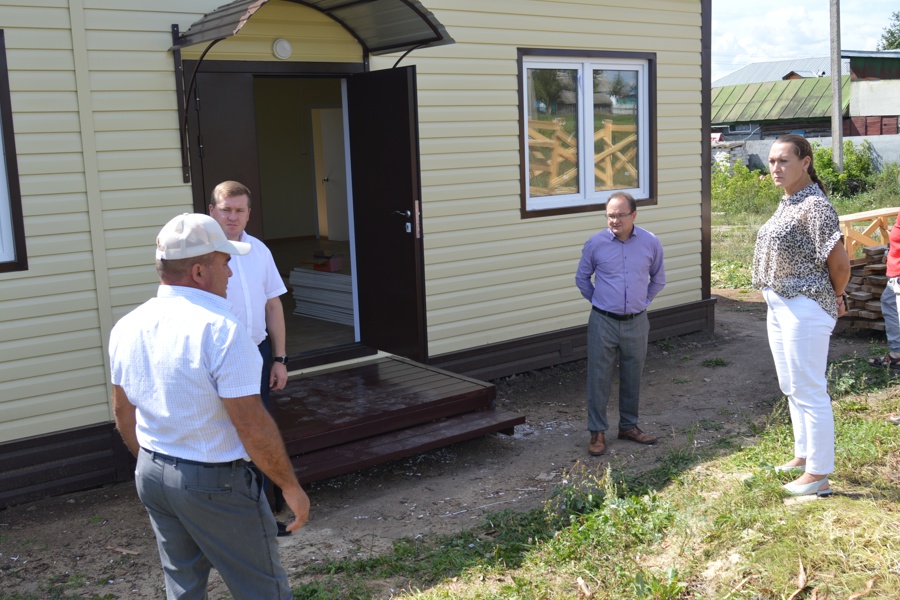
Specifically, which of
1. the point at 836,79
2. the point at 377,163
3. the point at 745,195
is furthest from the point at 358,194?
the point at 836,79

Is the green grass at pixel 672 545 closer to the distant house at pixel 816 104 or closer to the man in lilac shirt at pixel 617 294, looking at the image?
the man in lilac shirt at pixel 617 294

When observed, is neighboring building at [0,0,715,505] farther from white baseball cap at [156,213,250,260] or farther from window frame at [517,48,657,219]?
white baseball cap at [156,213,250,260]

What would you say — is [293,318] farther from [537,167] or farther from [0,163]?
[0,163]

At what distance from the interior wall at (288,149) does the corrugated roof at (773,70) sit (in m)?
35.4

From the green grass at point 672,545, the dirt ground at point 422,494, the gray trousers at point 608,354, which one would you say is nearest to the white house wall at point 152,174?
the dirt ground at point 422,494

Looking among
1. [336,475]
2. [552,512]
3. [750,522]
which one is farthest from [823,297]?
[336,475]

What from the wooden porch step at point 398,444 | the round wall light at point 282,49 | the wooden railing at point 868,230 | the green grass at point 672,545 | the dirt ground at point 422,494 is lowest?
the dirt ground at point 422,494

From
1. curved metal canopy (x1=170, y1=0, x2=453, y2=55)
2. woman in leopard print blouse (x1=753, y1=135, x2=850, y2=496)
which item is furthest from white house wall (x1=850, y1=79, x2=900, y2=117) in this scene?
woman in leopard print blouse (x1=753, y1=135, x2=850, y2=496)

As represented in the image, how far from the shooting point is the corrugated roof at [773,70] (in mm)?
46088

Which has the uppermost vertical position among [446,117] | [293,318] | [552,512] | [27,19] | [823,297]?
[27,19]

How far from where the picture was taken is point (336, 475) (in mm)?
5379

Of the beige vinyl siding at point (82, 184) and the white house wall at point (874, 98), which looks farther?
the white house wall at point (874, 98)

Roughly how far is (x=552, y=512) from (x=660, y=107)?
535 centimetres

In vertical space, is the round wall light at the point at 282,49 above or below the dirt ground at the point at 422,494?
above
